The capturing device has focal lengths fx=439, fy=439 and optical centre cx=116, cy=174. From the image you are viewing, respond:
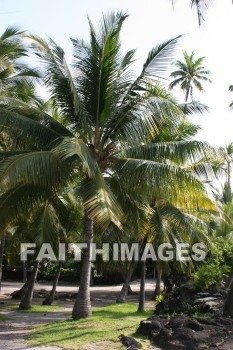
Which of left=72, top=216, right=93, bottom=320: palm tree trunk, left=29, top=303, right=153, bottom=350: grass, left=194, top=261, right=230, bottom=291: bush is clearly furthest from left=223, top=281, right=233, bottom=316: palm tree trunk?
left=72, top=216, right=93, bottom=320: palm tree trunk

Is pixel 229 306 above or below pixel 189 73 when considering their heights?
below

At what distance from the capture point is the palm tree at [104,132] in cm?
1058

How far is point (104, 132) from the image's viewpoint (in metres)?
12.0

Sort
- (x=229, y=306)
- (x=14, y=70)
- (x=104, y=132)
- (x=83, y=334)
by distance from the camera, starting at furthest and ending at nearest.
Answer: (x=14, y=70)
(x=104, y=132)
(x=83, y=334)
(x=229, y=306)

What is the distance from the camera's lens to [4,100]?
1170 centimetres

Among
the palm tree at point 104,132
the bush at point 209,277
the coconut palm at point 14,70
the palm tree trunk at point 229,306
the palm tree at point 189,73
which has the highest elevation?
the palm tree at point 189,73

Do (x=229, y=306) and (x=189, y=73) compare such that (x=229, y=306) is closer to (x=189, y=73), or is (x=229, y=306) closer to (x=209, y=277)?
(x=209, y=277)

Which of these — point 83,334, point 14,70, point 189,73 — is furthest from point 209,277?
point 189,73

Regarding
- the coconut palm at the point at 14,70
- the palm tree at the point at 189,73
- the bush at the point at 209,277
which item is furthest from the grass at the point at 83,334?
the palm tree at the point at 189,73

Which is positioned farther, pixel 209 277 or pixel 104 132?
pixel 209 277

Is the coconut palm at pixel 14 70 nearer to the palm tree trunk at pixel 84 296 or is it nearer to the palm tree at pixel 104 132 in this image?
the palm tree at pixel 104 132

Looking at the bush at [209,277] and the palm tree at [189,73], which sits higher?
the palm tree at [189,73]

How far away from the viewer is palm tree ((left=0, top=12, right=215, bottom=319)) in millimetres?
10578

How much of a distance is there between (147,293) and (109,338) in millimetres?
19498
